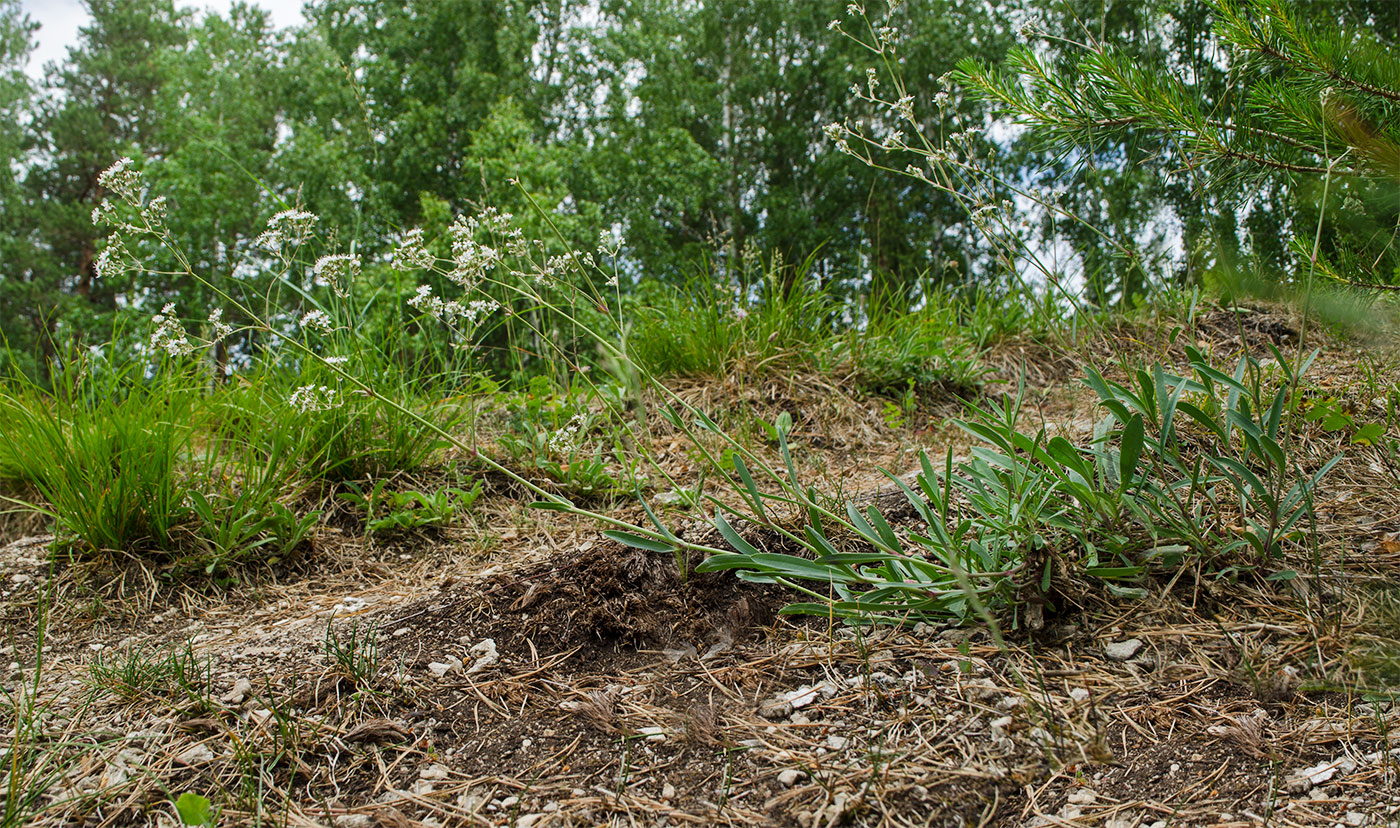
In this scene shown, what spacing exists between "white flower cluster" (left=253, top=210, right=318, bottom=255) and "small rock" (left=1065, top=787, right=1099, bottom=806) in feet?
6.40

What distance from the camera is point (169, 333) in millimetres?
1861

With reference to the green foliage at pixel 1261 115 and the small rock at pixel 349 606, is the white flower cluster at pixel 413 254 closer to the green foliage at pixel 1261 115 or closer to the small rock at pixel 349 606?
the small rock at pixel 349 606

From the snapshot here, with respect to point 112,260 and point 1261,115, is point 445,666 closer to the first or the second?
point 112,260

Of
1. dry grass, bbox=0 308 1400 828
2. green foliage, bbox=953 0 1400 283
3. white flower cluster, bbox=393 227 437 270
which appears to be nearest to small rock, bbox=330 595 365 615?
dry grass, bbox=0 308 1400 828

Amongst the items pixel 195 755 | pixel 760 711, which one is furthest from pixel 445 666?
pixel 760 711

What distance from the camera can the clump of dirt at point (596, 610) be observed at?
180 centimetres

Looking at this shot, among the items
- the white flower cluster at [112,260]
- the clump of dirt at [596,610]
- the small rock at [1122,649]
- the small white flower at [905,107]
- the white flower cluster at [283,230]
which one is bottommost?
the clump of dirt at [596,610]

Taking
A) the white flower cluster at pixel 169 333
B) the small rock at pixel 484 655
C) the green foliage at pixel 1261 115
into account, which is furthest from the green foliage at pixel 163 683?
the green foliage at pixel 1261 115

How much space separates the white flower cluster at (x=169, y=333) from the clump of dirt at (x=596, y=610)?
31.5 inches

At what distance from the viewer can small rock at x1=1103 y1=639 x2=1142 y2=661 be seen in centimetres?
150

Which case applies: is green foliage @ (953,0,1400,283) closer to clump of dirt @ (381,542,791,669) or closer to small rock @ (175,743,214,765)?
clump of dirt @ (381,542,791,669)

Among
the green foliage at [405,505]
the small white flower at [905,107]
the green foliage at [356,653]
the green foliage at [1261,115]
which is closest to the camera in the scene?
the green foliage at [1261,115]

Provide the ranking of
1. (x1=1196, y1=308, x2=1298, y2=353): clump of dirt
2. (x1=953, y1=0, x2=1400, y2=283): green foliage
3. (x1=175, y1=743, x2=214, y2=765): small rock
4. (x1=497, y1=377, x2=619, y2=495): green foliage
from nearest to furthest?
(x1=175, y1=743, x2=214, y2=765): small rock → (x1=953, y1=0, x2=1400, y2=283): green foliage → (x1=497, y1=377, x2=619, y2=495): green foliage → (x1=1196, y1=308, x2=1298, y2=353): clump of dirt

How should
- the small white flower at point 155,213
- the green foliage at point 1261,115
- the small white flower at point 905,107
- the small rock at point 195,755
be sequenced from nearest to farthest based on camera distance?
the small rock at point 195,755 < the green foliage at point 1261,115 < the small white flower at point 155,213 < the small white flower at point 905,107
